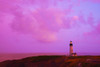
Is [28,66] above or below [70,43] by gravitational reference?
below

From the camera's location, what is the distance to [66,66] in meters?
43.4

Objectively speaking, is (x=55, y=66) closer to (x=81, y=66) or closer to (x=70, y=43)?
(x=81, y=66)

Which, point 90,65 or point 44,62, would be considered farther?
point 44,62

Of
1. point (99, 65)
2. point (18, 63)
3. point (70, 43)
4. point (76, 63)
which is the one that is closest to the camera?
point (99, 65)

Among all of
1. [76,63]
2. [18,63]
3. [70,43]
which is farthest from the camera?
[70,43]

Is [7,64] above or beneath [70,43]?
beneath

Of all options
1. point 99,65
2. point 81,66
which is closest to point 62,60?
point 81,66

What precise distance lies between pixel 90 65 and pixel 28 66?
58.2 ft

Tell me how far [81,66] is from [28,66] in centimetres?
1575

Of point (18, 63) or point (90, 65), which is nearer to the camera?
point (90, 65)

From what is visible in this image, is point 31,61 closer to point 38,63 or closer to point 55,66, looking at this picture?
point 38,63

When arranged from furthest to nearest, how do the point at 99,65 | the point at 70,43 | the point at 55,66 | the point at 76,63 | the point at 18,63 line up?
the point at 70,43 → the point at 18,63 → the point at 55,66 → the point at 76,63 → the point at 99,65

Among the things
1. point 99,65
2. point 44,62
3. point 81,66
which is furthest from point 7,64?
point 99,65

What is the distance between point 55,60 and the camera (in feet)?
167
